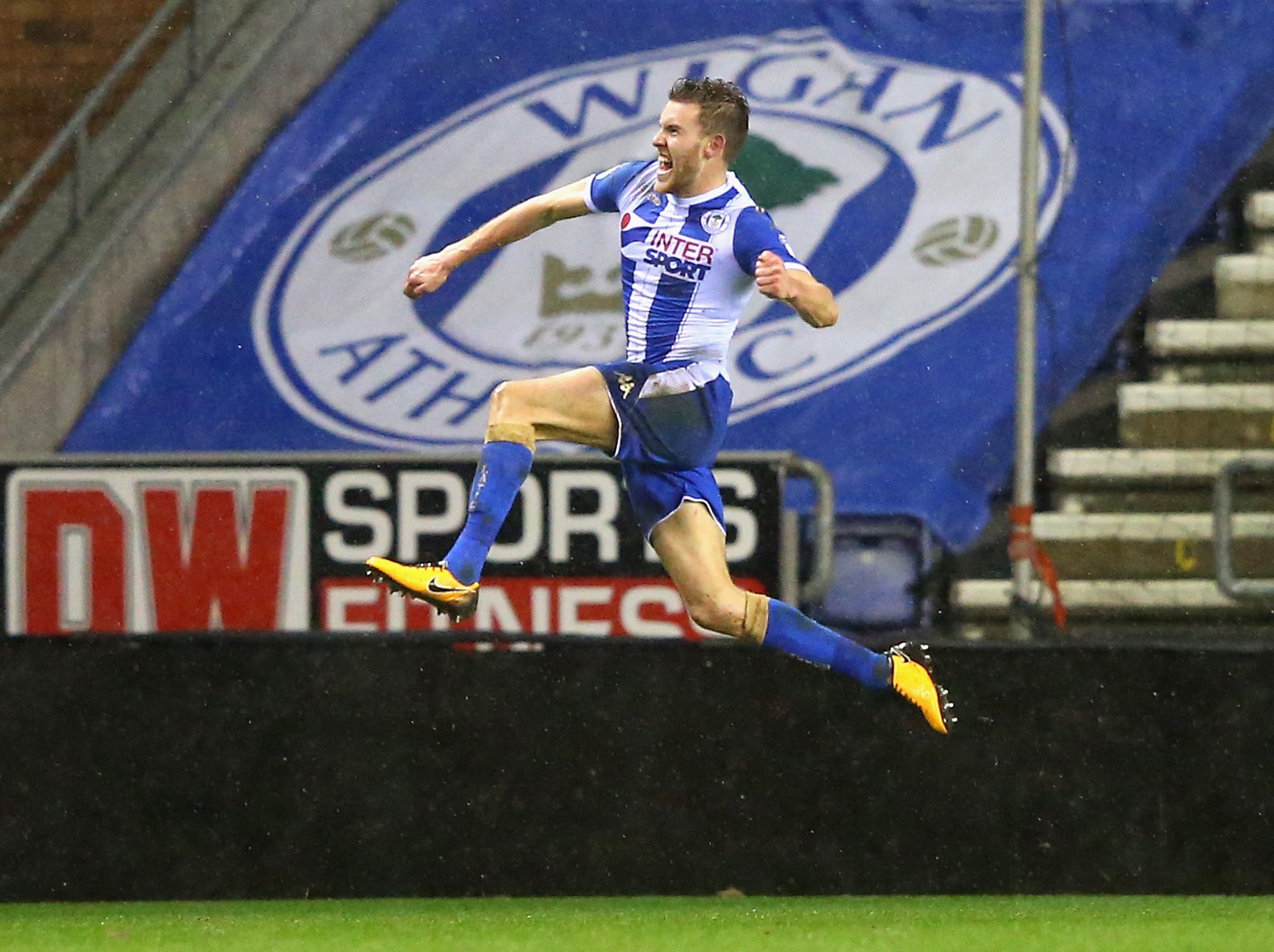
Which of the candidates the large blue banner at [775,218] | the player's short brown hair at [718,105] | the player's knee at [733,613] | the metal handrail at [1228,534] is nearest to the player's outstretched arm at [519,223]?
the player's short brown hair at [718,105]

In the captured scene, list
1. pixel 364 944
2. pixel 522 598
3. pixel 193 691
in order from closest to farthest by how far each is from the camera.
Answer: pixel 364 944 → pixel 193 691 → pixel 522 598

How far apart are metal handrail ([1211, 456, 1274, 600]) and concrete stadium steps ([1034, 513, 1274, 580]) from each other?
0.56 m

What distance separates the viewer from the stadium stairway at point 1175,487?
7.71m

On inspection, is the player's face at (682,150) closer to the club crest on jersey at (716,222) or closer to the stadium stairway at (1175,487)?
the club crest on jersey at (716,222)

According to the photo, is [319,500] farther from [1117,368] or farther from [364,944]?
[1117,368]

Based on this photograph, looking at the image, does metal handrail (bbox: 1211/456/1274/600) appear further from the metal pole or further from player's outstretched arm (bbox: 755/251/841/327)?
player's outstretched arm (bbox: 755/251/841/327)

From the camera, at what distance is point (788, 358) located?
7914 millimetres

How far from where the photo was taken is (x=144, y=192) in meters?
8.17

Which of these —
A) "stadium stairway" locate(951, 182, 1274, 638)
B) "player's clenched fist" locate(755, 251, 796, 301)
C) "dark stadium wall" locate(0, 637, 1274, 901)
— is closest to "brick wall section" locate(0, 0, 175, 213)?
"dark stadium wall" locate(0, 637, 1274, 901)

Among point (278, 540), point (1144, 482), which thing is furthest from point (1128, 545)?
point (278, 540)

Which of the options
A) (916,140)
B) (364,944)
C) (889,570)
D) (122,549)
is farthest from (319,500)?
(916,140)

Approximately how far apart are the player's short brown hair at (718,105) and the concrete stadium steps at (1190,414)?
14.1 feet

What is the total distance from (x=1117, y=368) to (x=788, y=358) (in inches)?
49.9

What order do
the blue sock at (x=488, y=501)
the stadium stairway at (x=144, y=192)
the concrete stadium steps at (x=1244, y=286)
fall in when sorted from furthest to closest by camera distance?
the concrete stadium steps at (x=1244, y=286), the stadium stairway at (x=144, y=192), the blue sock at (x=488, y=501)
